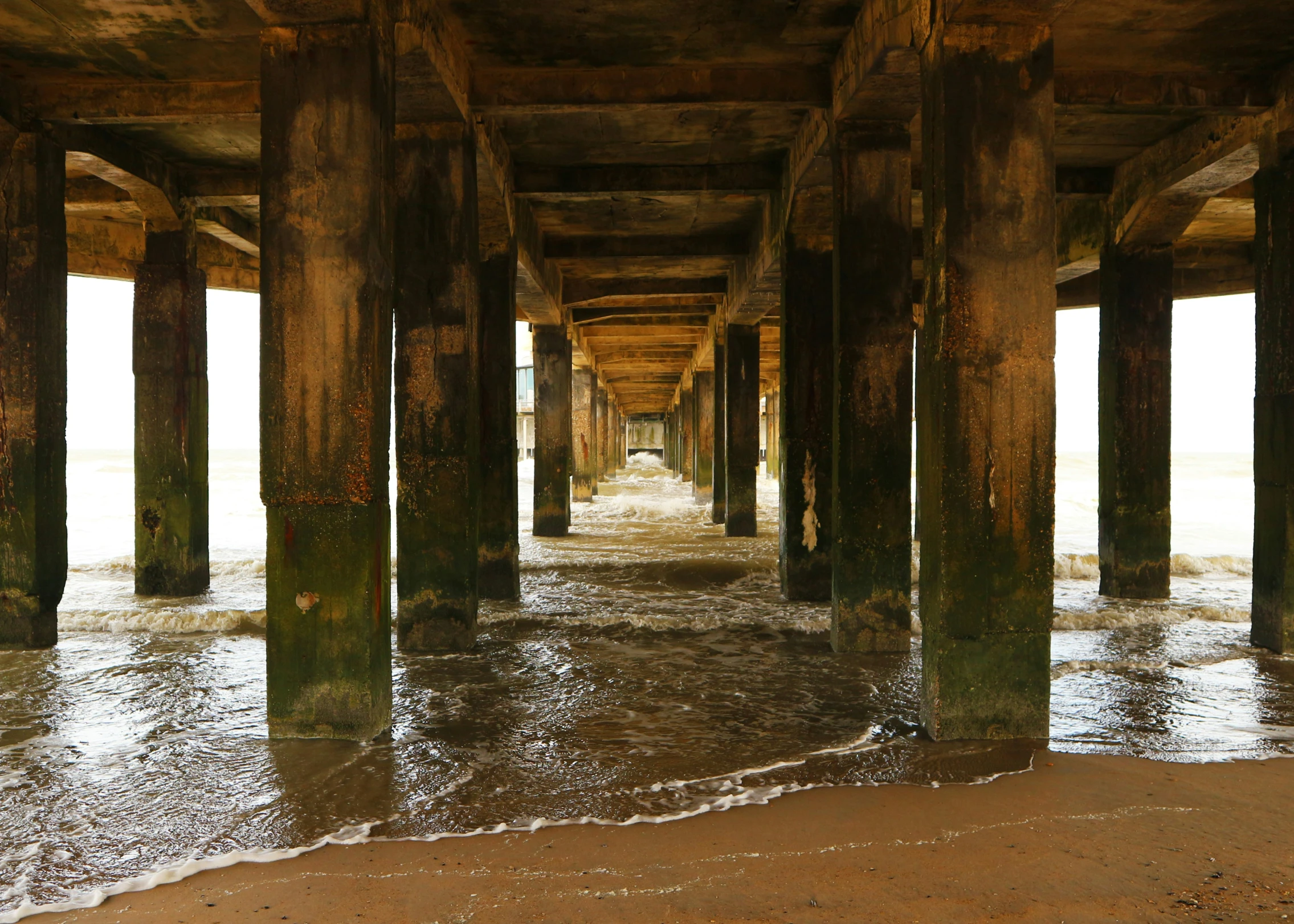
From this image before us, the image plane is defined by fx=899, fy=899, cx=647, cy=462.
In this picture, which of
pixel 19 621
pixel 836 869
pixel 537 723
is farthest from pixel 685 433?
pixel 836 869

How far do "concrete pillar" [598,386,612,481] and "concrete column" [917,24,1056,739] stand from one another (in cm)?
2781

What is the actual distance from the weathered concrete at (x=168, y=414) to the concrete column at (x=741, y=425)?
29.3 feet

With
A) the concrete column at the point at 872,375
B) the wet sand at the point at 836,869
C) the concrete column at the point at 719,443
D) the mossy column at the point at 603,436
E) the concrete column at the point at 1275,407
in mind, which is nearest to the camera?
the wet sand at the point at 836,869

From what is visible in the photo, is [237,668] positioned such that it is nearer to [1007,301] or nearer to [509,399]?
[509,399]

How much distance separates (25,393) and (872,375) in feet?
23.3

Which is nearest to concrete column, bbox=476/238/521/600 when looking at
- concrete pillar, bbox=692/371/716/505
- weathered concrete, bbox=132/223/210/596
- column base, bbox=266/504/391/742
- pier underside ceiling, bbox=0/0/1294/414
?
pier underside ceiling, bbox=0/0/1294/414

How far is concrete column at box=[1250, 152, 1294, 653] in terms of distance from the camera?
7.40 metres

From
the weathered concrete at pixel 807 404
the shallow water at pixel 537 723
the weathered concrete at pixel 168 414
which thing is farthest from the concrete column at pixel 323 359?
the weathered concrete at pixel 168 414

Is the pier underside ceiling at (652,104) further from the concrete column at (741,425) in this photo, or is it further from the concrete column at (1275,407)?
the concrete column at (741,425)

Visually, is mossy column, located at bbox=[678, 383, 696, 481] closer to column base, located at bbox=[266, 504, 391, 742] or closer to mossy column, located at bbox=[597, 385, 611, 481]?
mossy column, located at bbox=[597, 385, 611, 481]

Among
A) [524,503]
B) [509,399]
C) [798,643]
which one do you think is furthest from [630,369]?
[798,643]

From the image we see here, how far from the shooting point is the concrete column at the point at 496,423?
1004 cm

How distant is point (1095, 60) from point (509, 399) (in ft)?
21.5

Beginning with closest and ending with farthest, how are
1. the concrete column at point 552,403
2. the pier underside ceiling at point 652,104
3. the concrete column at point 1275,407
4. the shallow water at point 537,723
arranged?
the shallow water at point 537,723 → the pier underside ceiling at point 652,104 → the concrete column at point 1275,407 → the concrete column at point 552,403
